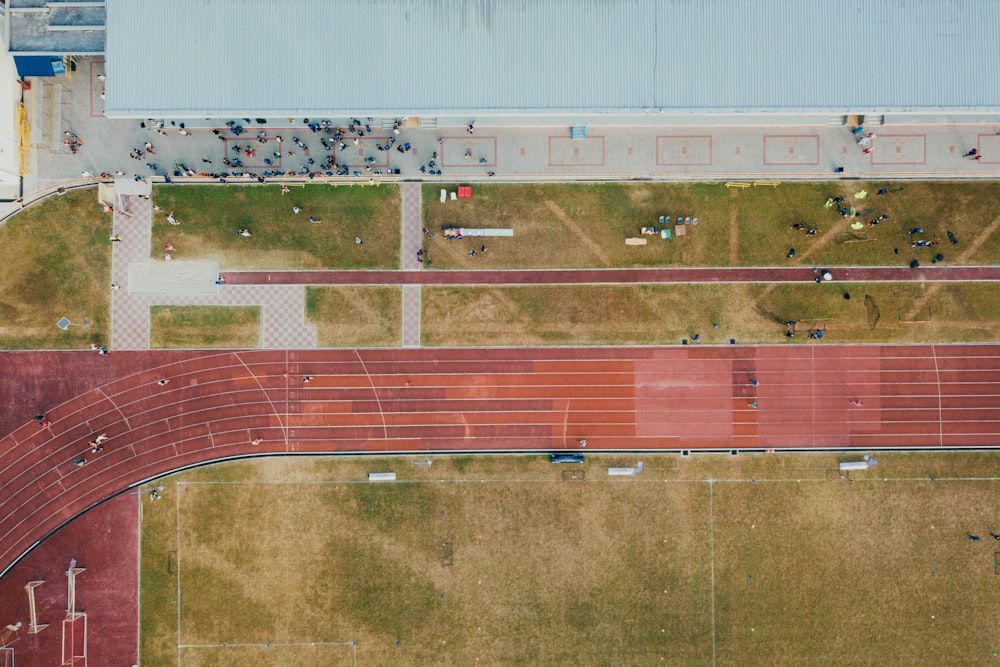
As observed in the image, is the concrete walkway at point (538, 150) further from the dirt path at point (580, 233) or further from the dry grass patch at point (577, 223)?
the dirt path at point (580, 233)

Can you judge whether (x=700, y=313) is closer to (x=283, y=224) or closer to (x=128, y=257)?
(x=283, y=224)

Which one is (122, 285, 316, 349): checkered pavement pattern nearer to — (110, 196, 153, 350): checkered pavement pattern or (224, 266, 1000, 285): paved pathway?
(224, 266, 1000, 285): paved pathway

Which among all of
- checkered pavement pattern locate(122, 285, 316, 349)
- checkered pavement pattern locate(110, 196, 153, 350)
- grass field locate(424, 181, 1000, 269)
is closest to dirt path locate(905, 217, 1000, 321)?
grass field locate(424, 181, 1000, 269)

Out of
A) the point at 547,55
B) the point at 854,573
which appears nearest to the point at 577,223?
the point at 547,55

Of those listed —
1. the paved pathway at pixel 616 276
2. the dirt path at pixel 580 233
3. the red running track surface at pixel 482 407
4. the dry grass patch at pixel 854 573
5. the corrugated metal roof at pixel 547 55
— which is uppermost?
the corrugated metal roof at pixel 547 55

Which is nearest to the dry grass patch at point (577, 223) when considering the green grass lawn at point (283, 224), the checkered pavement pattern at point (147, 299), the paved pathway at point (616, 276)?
the paved pathway at point (616, 276)

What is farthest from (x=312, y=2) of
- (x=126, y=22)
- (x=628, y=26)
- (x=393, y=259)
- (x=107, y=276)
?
(x=107, y=276)
